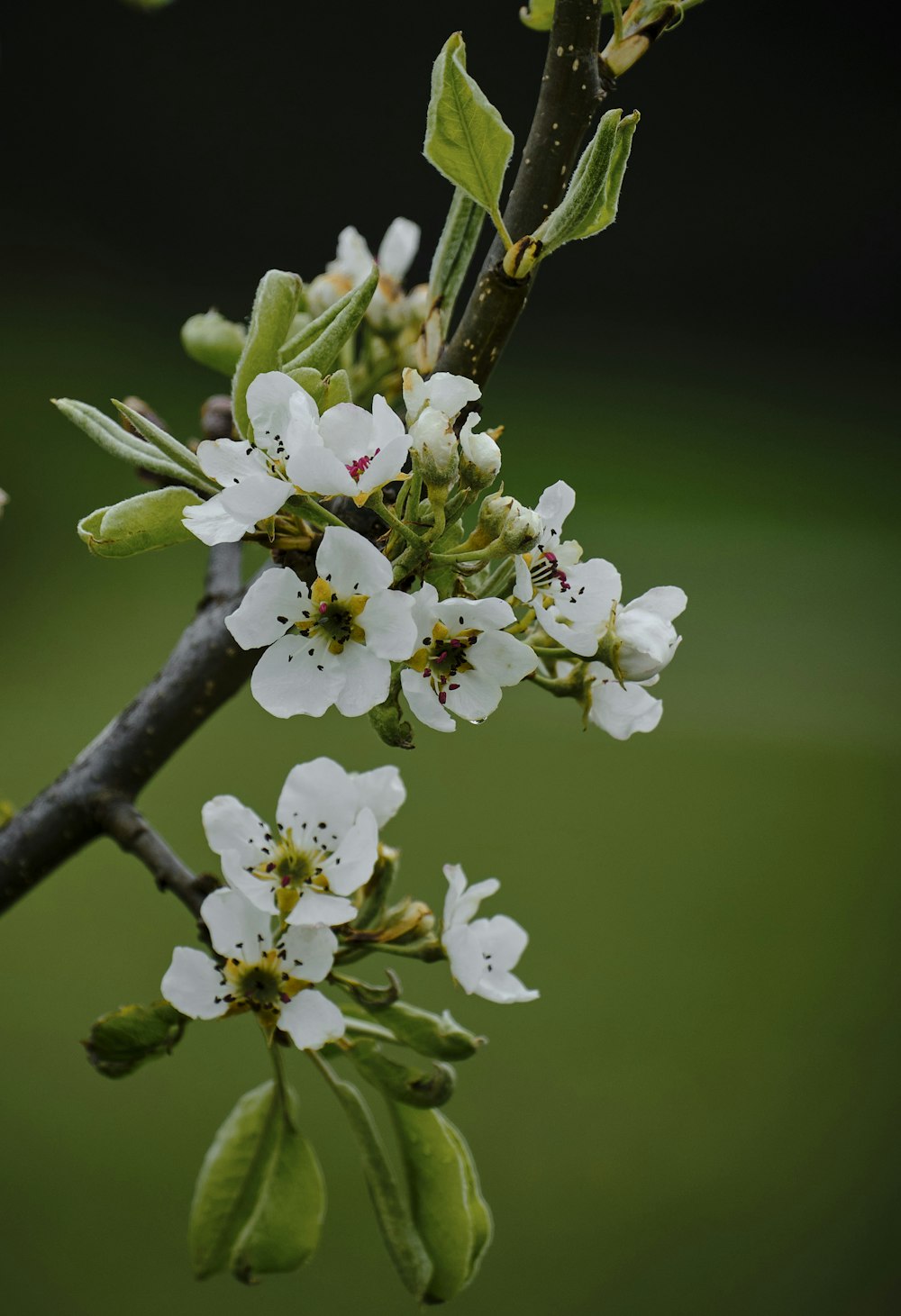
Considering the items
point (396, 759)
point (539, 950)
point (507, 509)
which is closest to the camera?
point (507, 509)

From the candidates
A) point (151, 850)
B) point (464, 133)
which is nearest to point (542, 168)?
point (464, 133)

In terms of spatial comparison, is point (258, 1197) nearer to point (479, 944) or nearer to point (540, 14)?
point (479, 944)

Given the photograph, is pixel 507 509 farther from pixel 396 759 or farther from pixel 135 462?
pixel 396 759

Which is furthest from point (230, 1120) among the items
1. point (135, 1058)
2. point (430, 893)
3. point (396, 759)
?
point (396, 759)

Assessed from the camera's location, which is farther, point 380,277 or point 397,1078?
point 380,277

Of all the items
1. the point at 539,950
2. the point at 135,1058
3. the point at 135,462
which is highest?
the point at 539,950
